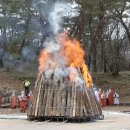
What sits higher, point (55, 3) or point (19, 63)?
point (55, 3)

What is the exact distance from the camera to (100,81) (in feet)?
152

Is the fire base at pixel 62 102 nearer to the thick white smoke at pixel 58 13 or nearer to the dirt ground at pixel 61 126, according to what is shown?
the dirt ground at pixel 61 126

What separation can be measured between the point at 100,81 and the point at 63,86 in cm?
2465

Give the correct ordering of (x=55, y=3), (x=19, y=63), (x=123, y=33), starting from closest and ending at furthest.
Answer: (x=55, y=3) < (x=19, y=63) < (x=123, y=33)

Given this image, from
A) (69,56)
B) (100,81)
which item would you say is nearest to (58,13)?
(69,56)

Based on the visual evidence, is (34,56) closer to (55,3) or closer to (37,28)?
(37,28)

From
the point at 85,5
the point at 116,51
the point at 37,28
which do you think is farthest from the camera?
the point at 116,51

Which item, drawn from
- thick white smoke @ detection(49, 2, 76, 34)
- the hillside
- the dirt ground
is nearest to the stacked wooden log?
the dirt ground

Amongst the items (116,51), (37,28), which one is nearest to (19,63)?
(37,28)

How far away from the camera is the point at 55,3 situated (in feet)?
113

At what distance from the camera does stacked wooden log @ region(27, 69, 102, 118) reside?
2162 cm

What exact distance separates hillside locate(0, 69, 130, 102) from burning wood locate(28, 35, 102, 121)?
15.7 metres

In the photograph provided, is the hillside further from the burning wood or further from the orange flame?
the burning wood

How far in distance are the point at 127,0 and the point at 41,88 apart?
2006cm
